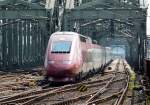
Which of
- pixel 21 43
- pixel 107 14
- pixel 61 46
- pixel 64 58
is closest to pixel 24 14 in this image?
pixel 107 14

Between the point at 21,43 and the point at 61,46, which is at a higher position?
the point at 61,46

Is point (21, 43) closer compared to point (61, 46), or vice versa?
point (61, 46)

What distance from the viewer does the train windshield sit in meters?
24.2

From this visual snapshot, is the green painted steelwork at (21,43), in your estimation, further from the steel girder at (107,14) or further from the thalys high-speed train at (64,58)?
the thalys high-speed train at (64,58)

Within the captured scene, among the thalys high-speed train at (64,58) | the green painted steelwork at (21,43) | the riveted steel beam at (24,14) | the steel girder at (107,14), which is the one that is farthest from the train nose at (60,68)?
the green painted steelwork at (21,43)

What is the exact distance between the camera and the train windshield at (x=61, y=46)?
955 inches

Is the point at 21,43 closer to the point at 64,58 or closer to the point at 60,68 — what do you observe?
the point at 64,58

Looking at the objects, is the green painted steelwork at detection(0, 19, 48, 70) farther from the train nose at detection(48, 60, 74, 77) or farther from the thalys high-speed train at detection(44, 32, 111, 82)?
the train nose at detection(48, 60, 74, 77)

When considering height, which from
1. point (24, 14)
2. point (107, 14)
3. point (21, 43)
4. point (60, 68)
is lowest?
point (21, 43)

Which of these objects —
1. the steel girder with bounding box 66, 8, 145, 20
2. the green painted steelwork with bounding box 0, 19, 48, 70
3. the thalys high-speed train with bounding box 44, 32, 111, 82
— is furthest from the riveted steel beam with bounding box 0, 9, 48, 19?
the thalys high-speed train with bounding box 44, 32, 111, 82

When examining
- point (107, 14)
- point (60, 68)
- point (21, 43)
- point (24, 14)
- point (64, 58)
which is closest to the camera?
point (60, 68)

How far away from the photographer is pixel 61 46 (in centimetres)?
2447

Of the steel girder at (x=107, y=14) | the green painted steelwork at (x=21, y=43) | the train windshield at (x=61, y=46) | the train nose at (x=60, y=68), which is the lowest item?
the green painted steelwork at (x=21, y=43)

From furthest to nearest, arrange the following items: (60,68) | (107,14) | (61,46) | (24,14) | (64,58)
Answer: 1. (107,14)
2. (24,14)
3. (61,46)
4. (64,58)
5. (60,68)
